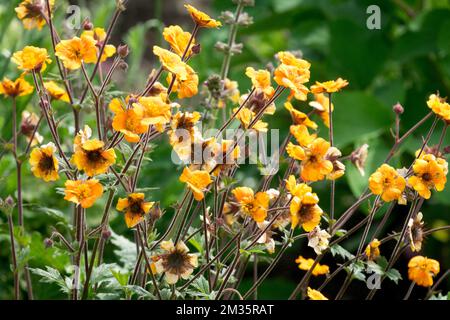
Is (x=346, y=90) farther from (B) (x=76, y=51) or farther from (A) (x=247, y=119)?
(B) (x=76, y=51)

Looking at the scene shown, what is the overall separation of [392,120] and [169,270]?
1203 millimetres

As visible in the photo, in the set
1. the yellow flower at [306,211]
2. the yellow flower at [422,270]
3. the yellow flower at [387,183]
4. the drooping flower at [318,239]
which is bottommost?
the yellow flower at [422,270]

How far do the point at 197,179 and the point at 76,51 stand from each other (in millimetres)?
268

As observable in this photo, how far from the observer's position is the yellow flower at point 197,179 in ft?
3.48

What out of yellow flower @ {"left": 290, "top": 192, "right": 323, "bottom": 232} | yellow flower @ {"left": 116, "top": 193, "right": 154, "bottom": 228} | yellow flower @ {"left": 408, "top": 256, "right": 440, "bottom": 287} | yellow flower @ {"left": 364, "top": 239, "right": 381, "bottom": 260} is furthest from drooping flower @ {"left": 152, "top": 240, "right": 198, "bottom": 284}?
yellow flower @ {"left": 408, "top": 256, "right": 440, "bottom": 287}

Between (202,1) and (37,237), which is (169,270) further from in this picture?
(202,1)

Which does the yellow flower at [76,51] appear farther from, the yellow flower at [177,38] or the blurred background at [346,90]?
the blurred background at [346,90]

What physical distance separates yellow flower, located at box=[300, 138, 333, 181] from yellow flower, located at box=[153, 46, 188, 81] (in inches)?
8.4

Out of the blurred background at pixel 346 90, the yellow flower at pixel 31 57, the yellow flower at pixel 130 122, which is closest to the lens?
the yellow flower at pixel 130 122

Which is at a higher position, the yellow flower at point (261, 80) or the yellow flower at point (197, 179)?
the yellow flower at point (261, 80)

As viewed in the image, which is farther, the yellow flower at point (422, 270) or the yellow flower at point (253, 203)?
the yellow flower at point (422, 270)

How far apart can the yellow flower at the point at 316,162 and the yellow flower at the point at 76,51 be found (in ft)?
1.14

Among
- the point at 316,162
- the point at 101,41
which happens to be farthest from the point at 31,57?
the point at 316,162

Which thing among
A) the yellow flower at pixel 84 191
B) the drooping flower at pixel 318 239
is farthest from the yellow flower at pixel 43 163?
the drooping flower at pixel 318 239
